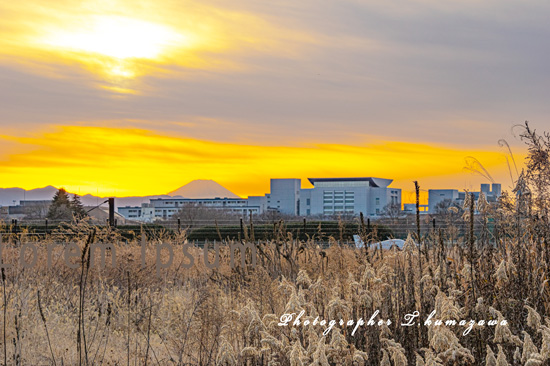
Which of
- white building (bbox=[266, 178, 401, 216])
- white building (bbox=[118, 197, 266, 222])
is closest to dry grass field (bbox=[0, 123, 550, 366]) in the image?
white building (bbox=[118, 197, 266, 222])

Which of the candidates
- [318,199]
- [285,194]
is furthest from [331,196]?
[285,194]

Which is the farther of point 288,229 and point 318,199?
point 318,199

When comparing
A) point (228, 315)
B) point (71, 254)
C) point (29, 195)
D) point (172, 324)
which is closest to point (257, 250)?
point (172, 324)

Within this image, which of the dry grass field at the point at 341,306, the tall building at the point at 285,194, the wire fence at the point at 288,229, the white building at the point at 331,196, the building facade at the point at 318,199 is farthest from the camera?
the tall building at the point at 285,194

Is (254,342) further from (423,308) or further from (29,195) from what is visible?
(29,195)

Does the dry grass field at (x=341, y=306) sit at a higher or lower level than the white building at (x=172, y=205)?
lower

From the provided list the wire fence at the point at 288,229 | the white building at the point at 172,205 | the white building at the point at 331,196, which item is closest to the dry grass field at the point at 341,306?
the wire fence at the point at 288,229

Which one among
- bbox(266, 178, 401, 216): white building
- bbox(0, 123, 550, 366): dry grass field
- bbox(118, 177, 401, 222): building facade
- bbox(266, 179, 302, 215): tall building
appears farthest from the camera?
bbox(266, 179, 302, 215): tall building

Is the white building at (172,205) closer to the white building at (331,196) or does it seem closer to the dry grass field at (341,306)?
the white building at (331,196)

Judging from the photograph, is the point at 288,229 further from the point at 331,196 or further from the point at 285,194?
the point at 285,194

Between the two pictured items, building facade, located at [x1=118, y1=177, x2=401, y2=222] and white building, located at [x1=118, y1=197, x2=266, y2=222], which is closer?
white building, located at [x1=118, y1=197, x2=266, y2=222]

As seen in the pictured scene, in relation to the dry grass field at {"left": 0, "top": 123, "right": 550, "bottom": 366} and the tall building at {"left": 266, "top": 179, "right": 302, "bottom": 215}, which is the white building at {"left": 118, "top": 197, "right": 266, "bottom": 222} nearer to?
the tall building at {"left": 266, "top": 179, "right": 302, "bottom": 215}

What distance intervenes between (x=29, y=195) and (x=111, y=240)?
116 meters

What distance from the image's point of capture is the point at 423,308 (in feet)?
12.5
